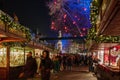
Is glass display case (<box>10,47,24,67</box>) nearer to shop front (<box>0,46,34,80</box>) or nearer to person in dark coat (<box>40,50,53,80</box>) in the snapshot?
shop front (<box>0,46,34,80</box>)

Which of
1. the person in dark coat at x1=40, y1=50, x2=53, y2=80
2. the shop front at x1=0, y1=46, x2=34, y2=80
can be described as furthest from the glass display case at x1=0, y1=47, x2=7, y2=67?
the person in dark coat at x1=40, y1=50, x2=53, y2=80

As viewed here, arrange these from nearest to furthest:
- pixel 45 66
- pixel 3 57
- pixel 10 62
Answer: pixel 45 66
pixel 3 57
pixel 10 62

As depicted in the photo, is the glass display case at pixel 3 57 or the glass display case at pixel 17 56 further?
the glass display case at pixel 17 56

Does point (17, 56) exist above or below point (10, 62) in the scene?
above

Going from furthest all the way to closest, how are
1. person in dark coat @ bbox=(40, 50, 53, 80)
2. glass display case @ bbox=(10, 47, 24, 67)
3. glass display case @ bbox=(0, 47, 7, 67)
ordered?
glass display case @ bbox=(10, 47, 24, 67) → glass display case @ bbox=(0, 47, 7, 67) → person in dark coat @ bbox=(40, 50, 53, 80)

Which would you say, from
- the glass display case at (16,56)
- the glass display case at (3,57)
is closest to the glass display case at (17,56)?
Result: the glass display case at (16,56)

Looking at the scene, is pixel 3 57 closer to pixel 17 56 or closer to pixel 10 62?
pixel 10 62

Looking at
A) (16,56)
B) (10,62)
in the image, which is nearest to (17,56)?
(16,56)

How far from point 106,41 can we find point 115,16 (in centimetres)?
1381


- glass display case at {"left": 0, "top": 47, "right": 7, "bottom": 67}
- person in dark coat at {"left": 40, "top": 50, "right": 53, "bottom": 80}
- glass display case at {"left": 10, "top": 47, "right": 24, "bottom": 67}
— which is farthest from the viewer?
glass display case at {"left": 10, "top": 47, "right": 24, "bottom": 67}

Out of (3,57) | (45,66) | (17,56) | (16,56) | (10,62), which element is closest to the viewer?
(45,66)

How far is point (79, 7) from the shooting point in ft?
166

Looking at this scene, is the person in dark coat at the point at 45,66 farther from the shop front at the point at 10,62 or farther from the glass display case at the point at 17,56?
the glass display case at the point at 17,56

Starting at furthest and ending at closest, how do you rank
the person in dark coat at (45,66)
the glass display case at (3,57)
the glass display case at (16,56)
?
the glass display case at (16,56), the glass display case at (3,57), the person in dark coat at (45,66)
